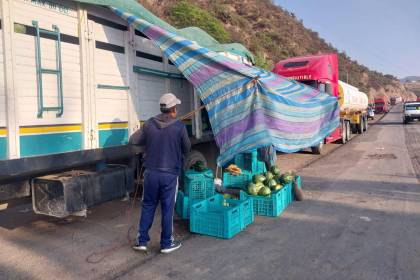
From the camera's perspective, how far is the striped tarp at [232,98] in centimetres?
587

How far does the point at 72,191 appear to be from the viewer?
4.89 meters

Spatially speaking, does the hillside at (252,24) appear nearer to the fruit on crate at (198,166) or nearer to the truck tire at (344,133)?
the truck tire at (344,133)

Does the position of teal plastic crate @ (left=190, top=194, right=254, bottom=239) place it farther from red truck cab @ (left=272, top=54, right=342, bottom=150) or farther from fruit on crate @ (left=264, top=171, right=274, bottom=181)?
red truck cab @ (left=272, top=54, right=342, bottom=150)

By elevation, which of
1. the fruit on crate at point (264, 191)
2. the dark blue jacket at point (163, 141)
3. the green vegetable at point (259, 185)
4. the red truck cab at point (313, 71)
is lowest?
the fruit on crate at point (264, 191)

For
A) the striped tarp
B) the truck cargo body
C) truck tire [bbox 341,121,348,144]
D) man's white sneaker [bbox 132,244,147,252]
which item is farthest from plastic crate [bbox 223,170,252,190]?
truck tire [bbox 341,121,348,144]

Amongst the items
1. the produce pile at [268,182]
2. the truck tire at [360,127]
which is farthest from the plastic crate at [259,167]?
the truck tire at [360,127]

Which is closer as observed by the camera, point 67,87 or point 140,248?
point 140,248

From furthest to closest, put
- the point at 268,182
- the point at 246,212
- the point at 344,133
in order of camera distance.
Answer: the point at 344,133, the point at 268,182, the point at 246,212

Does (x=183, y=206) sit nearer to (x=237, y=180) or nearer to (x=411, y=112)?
(x=237, y=180)

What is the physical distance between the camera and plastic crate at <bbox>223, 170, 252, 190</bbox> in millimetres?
7354

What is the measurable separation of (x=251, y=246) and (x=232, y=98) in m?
2.18

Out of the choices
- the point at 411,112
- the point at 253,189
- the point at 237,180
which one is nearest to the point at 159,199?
the point at 253,189

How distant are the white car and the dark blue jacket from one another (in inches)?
1242

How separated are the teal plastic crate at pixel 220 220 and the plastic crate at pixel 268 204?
21.4 inches
